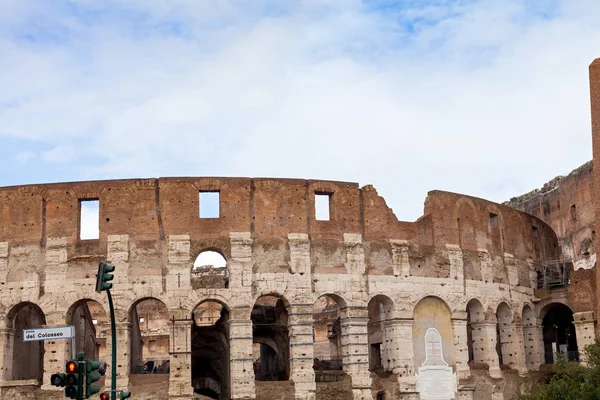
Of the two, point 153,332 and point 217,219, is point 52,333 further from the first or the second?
point 153,332

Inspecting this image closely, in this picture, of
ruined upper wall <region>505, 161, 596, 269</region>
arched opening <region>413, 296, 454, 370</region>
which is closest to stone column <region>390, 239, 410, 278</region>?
arched opening <region>413, 296, 454, 370</region>

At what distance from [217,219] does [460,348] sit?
942 cm

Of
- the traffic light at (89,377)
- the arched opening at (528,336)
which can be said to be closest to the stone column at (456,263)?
the arched opening at (528,336)

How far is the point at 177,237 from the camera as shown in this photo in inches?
1013

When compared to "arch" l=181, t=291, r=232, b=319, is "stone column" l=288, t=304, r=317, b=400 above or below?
below

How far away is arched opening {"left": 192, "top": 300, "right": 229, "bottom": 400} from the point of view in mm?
28817

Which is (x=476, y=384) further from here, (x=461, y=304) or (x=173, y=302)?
(x=173, y=302)

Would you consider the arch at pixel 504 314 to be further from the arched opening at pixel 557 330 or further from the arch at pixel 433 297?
the arch at pixel 433 297

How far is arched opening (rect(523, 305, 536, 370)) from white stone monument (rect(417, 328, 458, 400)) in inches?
207

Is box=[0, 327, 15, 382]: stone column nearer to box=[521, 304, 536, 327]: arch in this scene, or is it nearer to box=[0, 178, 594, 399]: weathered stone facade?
box=[0, 178, 594, 399]: weathered stone facade

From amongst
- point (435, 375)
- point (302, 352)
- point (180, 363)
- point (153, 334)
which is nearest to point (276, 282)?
point (302, 352)

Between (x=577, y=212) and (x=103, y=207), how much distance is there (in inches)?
1005

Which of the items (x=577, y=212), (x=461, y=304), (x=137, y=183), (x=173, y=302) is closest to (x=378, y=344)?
(x=461, y=304)

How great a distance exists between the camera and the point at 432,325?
2800 centimetres
